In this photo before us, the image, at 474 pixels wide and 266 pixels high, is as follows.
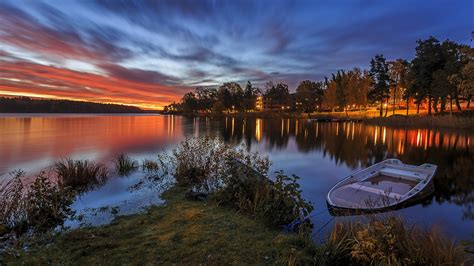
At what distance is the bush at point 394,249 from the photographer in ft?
14.1

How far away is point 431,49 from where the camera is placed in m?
53.5

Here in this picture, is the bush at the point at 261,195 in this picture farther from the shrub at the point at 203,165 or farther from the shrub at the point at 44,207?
the shrub at the point at 44,207

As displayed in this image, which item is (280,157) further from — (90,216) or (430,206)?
(90,216)

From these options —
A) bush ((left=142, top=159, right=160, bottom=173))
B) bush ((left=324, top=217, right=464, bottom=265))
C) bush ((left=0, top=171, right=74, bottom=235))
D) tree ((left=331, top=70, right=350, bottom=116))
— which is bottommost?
bush ((left=142, top=159, right=160, bottom=173))

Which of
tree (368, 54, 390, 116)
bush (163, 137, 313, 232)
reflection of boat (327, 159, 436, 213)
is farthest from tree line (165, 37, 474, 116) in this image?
bush (163, 137, 313, 232)

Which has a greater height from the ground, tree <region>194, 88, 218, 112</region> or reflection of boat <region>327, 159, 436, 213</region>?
tree <region>194, 88, 218, 112</region>

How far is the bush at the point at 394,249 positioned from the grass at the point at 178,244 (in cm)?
68

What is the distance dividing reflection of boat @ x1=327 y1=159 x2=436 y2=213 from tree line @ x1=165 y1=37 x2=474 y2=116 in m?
22.7

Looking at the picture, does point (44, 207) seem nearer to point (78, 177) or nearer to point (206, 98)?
point (78, 177)

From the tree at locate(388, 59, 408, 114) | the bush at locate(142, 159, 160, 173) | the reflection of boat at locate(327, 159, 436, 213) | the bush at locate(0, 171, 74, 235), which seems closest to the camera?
the bush at locate(0, 171, 74, 235)

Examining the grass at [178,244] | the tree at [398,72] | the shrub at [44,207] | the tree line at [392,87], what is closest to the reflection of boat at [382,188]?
the grass at [178,244]

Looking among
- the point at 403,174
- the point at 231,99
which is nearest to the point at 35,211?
the point at 403,174

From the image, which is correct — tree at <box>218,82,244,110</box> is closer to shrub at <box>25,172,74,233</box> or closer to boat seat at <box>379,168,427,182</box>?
boat seat at <box>379,168,427,182</box>

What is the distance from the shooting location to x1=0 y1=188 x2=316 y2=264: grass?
15.9ft
